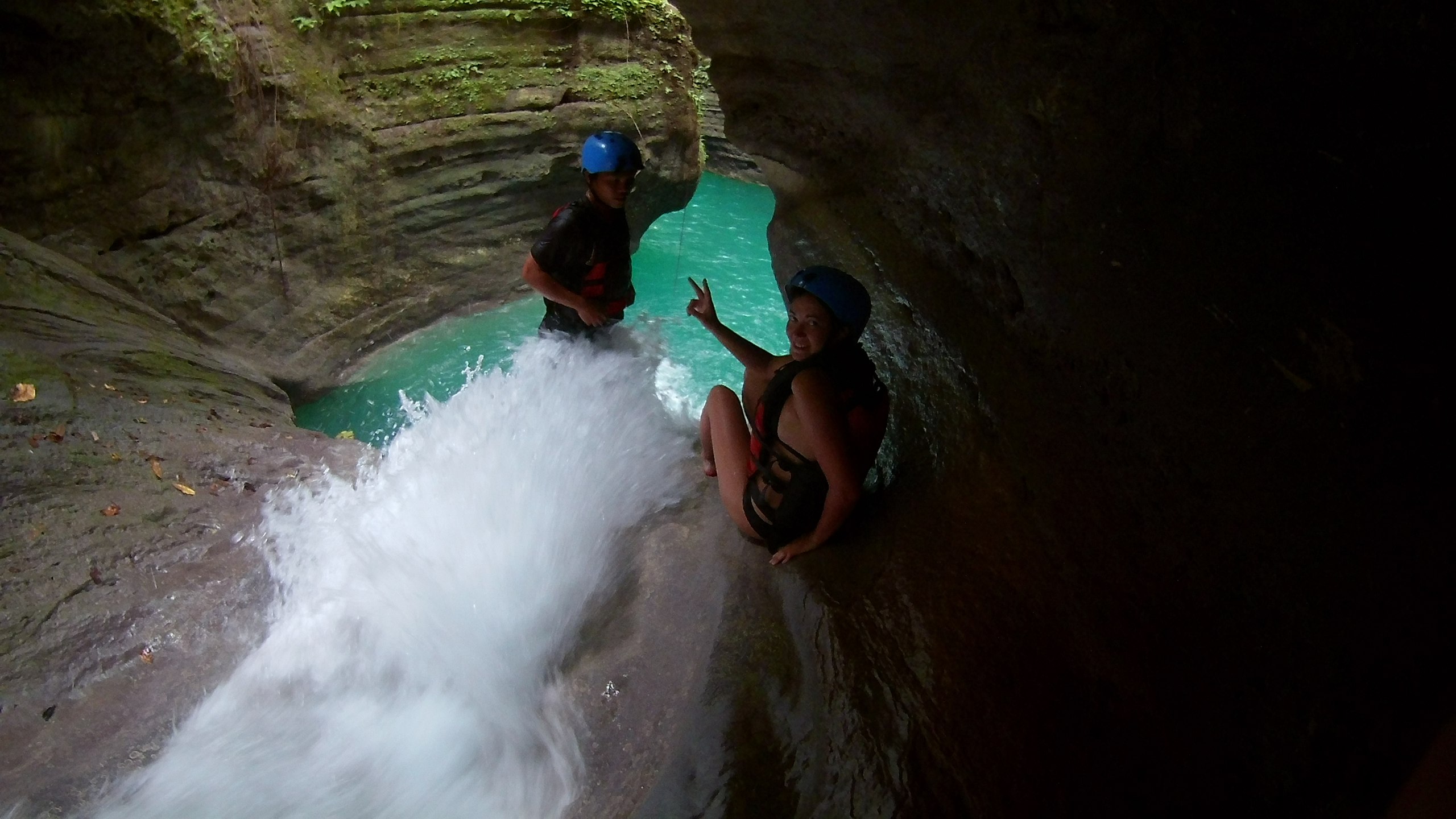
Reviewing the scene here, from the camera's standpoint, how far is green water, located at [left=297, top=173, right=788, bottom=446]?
23.6 feet

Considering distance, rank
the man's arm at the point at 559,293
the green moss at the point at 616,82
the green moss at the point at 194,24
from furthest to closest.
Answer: the green moss at the point at 616,82, the green moss at the point at 194,24, the man's arm at the point at 559,293

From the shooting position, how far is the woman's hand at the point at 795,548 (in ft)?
10.2

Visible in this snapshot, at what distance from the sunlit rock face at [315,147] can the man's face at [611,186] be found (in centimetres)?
387

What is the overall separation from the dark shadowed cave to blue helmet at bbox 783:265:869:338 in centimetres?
42

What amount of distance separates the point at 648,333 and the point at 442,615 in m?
2.82

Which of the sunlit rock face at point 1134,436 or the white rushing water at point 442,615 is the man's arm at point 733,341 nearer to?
the sunlit rock face at point 1134,436

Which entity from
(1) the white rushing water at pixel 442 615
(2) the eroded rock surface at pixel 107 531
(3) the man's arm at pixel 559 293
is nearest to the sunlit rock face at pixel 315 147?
(2) the eroded rock surface at pixel 107 531

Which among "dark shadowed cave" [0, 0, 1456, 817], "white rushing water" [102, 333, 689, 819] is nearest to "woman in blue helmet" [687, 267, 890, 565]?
"dark shadowed cave" [0, 0, 1456, 817]

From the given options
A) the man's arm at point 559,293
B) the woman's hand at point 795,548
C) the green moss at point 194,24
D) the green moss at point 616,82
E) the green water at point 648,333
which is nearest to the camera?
the woman's hand at point 795,548

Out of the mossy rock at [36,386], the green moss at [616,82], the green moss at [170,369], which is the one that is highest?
the green moss at [616,82]

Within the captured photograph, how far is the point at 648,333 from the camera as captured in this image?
5.82 m

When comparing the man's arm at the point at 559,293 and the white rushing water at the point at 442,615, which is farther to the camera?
the man's arm at the point at 559,293

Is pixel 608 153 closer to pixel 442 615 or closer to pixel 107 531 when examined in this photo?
pixel 442 615

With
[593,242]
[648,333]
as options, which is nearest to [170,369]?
[593,242]
